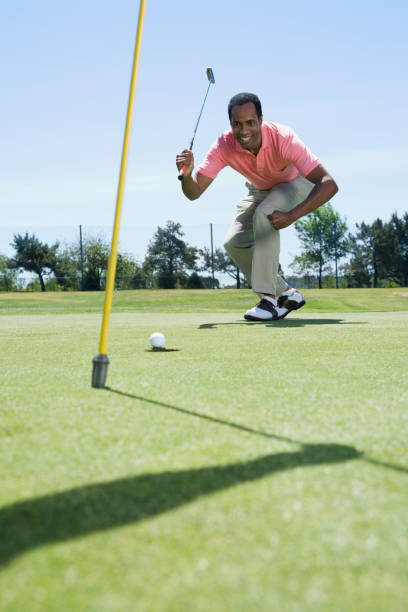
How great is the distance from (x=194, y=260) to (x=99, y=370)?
32.4 meters

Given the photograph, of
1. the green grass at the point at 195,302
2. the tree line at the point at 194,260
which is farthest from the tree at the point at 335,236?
the green grass at the point at 195,302

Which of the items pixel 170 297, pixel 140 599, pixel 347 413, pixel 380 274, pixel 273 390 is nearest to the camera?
pixel 140 599

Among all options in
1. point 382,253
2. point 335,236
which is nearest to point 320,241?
point 335,236

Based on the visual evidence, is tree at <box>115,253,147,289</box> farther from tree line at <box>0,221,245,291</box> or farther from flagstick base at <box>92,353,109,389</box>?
flagstick base at <box>92,353,109,389</box>

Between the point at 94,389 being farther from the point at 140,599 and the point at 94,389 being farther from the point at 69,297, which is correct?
the point at 69,297

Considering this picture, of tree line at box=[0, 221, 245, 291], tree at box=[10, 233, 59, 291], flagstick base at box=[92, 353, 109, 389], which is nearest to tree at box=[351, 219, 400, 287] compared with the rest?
tree line at box=[0, 221, 245, 291]

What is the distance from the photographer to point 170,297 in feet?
63.2

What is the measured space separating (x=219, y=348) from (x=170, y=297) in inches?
627

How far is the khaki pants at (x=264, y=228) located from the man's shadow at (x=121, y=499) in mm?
4973

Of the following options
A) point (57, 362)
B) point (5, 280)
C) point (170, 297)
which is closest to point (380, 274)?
point (5, 280)

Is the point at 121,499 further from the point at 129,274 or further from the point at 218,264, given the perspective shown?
the point at 129,274

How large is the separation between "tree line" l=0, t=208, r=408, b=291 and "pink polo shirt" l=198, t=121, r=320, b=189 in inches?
257

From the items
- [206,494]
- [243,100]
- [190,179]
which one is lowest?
[206,494]

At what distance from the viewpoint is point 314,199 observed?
5469mm
